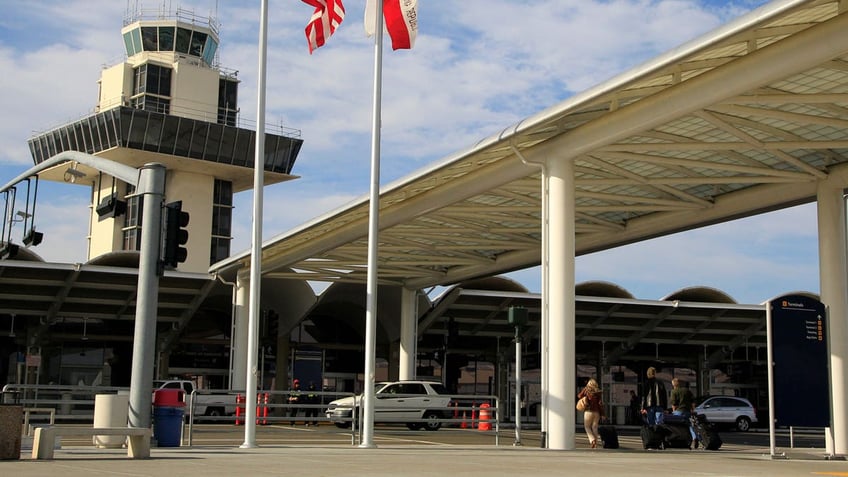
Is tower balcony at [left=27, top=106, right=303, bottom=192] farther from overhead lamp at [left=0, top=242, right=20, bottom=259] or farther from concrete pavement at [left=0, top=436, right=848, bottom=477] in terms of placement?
concrete pavement at [left=0, top=436, right=848, bottom=477]

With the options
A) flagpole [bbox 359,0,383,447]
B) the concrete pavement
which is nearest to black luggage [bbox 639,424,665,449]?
the concrete pavement

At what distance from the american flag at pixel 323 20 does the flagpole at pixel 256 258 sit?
3.22 feet

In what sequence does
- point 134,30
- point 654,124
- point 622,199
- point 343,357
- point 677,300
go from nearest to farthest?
point 654,124, point 622,199, point 677,300, point 343,357, point 134,30

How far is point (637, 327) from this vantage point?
154 feet

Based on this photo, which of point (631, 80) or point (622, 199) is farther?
point (622, 199)

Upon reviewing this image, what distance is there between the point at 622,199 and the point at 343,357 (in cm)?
2606

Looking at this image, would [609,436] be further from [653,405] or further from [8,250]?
[8,250]

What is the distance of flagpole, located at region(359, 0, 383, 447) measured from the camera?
2067cm

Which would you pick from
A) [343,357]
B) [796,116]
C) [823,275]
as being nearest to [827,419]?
[823,275]

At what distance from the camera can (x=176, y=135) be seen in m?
63.8

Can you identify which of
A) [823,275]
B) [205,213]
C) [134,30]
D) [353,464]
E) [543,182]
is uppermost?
[134,30]

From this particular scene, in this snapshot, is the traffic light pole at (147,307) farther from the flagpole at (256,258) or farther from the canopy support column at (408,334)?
the canopy support column at (408,334)

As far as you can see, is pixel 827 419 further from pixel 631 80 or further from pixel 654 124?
pixel 631 80

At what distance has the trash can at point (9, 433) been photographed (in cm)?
1549
